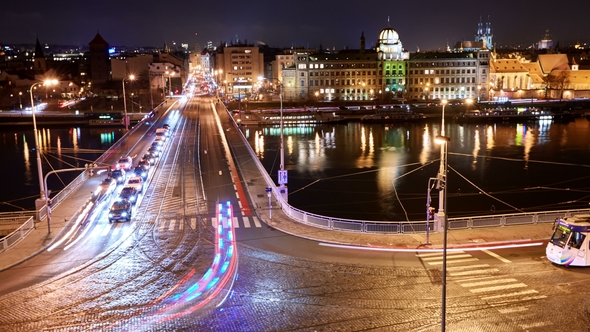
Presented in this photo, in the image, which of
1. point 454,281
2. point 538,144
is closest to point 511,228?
point 454,281

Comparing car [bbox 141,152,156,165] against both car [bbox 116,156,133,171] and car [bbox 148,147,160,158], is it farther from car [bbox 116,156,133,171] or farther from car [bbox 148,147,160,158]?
car [bbox 116,156,133,171]

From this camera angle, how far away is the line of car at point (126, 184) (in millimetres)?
26938

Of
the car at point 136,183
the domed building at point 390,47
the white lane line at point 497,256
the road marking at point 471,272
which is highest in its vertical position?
the domed building at point 390,47

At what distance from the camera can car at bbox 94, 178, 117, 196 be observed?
1308 inches

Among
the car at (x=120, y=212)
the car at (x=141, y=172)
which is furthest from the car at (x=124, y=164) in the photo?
the car at (x=120, y=212)

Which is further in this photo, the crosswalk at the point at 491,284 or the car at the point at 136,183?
the car at the point at 136,183

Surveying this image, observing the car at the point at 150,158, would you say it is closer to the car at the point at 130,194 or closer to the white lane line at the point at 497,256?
the car at the point at 130,194

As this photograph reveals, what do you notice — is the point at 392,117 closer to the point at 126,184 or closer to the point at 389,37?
the point at 389,37

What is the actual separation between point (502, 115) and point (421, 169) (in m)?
67.3

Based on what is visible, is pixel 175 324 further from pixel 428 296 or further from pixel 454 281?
pixel 454 281

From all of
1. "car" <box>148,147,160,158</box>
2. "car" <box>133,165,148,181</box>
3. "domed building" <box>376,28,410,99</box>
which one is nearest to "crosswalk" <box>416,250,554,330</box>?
"car" <box>133,165,148,181</box>

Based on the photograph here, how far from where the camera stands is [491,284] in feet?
57.1

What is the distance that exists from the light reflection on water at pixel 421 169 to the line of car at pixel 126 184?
12.0 meters

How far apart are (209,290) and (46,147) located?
213 ft
